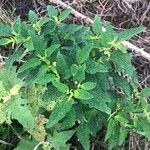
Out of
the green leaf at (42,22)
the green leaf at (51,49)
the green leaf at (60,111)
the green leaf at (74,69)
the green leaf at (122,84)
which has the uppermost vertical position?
the green leaf at (42,22)

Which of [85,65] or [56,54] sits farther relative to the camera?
[56,54]

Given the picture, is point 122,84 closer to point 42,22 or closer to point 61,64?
point 61,64

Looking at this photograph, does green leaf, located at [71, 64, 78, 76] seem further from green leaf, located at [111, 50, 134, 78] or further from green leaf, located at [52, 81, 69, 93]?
green leaf, located at [111, 50, 134, 78]

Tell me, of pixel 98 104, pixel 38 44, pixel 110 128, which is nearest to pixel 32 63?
pixel 38 44

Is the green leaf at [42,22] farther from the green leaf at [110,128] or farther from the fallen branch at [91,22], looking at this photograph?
the fallen branch at [91,22]

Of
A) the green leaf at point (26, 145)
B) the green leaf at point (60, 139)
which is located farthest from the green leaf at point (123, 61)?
the green leaf at point (26, 145)

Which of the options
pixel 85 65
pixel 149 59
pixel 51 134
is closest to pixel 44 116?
pixel 51 134

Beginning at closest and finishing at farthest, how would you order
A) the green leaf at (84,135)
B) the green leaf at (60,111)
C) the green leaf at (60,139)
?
the green leaf at (60,111), the green leaf at (84,135), the green leaf at (60,139)

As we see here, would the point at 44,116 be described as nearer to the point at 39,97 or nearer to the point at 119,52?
the point at 39,97
